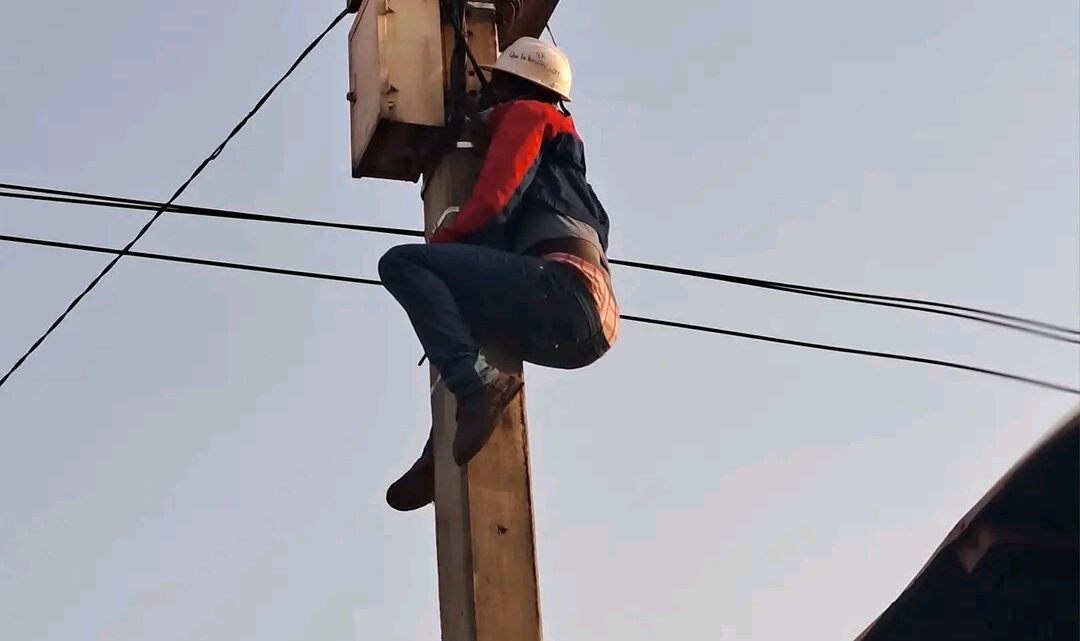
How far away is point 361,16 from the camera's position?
4.14 meters

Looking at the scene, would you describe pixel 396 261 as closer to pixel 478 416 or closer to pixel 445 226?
pixel 445 226

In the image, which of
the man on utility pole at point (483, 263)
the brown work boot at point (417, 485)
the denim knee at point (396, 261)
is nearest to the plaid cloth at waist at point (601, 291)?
the man on utility pole at point (483, 263)

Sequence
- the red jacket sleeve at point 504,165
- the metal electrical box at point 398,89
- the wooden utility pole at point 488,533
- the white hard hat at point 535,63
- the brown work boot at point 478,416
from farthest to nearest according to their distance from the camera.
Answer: the white hard hat at point 535,63
the metal electrical box at point 398,89
the red jacket sleeve at point 504,165
the brown work boot at point 478,416
the wooden utility pole at point 488,533

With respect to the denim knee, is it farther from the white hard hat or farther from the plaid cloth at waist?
the white hard hat

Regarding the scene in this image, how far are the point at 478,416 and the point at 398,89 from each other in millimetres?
932

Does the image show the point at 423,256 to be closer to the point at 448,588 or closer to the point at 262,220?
the point at 448,588

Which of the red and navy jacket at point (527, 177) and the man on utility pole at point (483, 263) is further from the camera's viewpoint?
the red and navy jacket at point (527, 177)

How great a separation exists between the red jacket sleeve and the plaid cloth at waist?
18 centimetres

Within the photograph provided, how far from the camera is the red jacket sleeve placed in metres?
3.69

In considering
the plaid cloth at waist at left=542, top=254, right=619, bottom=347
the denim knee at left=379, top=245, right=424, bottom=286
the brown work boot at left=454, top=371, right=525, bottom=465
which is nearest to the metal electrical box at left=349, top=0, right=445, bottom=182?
the denim knee at left=379, top=245, right=424, bottom=286

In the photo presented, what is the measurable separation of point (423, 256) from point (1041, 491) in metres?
1.46

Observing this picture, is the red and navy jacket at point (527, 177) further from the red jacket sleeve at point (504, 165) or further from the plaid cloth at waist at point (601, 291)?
the plaid cloth at waist at point (601, 291)

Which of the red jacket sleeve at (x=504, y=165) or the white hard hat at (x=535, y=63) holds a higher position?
the white hard hat at (x=535, y=63)

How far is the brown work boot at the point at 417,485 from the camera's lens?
372cm
